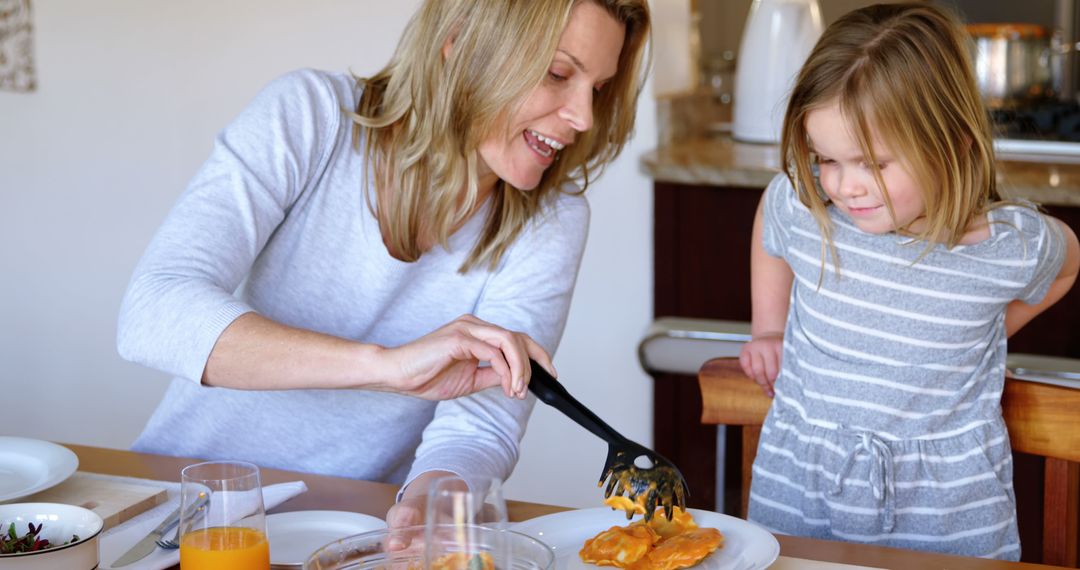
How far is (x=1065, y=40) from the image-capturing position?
3566 millimetres

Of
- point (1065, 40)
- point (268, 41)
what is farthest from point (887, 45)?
point (1065, 40)

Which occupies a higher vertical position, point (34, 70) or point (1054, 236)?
point (34, 70)

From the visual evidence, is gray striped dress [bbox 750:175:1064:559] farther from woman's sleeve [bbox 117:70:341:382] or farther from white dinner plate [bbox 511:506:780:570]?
woman's sleeve [bbox 117:70:341:382]

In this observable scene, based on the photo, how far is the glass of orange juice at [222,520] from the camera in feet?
2.95

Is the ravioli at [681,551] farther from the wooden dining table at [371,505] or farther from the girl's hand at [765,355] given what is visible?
the girl's hand at [765,355]

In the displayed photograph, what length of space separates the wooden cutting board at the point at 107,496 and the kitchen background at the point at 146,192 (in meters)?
1.47

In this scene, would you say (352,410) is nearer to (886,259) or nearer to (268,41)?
(886,259)

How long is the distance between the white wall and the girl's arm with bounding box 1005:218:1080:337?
1.08 meters

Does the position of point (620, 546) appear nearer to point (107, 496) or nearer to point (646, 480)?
point (646, 480)

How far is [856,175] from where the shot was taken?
4.46 feet

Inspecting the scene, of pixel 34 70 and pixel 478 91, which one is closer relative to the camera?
pixel 478 91

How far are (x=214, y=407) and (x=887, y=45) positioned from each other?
912 millimetres

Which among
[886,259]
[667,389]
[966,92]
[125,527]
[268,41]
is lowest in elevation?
[667,389]

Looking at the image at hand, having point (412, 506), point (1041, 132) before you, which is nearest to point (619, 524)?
point (412, 506)
